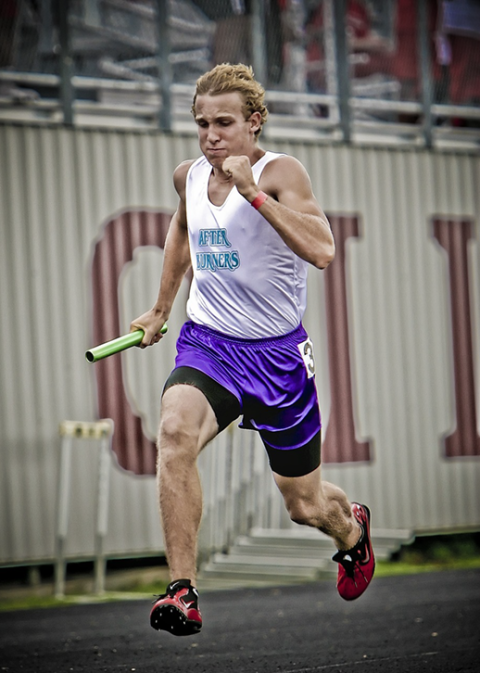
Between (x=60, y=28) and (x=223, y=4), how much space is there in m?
1.86

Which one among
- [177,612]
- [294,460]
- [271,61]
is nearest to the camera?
[177,612]

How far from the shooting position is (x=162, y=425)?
4.68 m

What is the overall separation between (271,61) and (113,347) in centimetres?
747

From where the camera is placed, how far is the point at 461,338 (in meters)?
12.5

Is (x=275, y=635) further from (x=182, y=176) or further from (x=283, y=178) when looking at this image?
(x=283, y=178)

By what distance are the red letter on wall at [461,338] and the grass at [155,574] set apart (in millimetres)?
1031

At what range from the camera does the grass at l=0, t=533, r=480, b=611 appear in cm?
976

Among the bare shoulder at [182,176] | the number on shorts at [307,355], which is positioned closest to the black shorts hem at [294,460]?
the number on shorts at [307,355]

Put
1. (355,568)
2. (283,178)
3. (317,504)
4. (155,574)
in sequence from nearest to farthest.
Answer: (283,178)
(317,504)
(355,568)
(155,574)

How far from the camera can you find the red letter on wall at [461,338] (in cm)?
1238

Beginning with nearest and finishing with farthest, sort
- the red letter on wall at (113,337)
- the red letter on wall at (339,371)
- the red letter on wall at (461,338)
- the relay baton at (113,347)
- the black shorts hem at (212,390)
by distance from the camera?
the relay baton at (113,347) → the black shorts hem at (212,390) → the red letter on wall at (113,337) → the red letter on wall at (339,371) → the red letter on wall at (461,338)

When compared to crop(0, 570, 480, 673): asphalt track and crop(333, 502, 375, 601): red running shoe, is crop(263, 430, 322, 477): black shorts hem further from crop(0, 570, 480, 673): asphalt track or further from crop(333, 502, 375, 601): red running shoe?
crop(0, 570, 480, 673): asphalt track

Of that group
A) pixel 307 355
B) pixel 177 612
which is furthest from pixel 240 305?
pixel 177 612

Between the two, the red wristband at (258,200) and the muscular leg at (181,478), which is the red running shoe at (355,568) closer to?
the muscular leg at (181,478)
